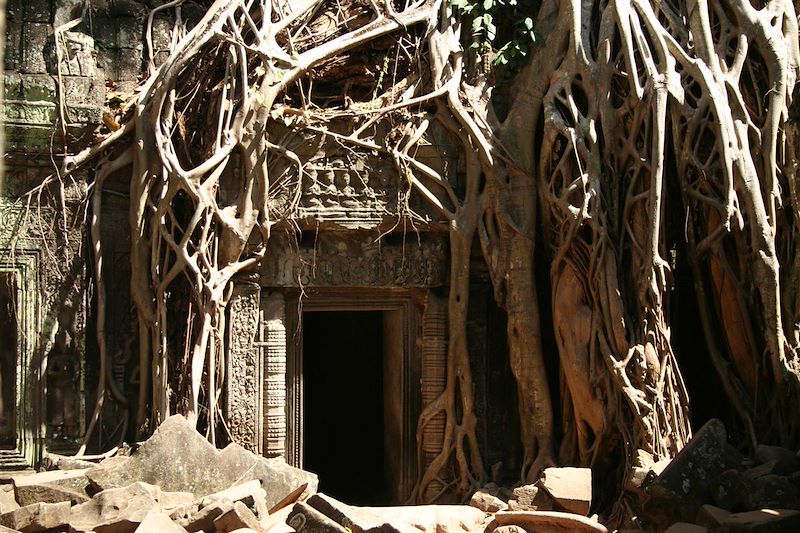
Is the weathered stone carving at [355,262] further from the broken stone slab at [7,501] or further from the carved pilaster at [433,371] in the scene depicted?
the broken stone slab at [7,501]

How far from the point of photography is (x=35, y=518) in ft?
14.6

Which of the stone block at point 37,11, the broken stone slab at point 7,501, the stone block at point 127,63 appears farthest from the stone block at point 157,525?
the stone block at point 37,11

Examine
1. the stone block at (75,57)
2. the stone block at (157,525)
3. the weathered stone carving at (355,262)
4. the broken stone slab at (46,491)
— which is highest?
the stone block at (75,57)

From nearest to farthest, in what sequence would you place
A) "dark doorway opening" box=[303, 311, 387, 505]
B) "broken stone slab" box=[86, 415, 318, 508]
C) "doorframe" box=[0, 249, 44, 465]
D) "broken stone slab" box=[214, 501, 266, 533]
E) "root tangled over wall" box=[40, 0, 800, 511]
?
"broken stone slab" box=[214, 501, 266, 533]
"broken stone slab" box=[86, 415, 318, 508]
"root tangled over wall" box=[40, 0, 800, 511]
"doorframe" box=[0, 249, 44, 465]
"dark doorway opening" box=[303, 311, 387, 505]

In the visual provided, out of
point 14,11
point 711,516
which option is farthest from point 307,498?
point 14,11

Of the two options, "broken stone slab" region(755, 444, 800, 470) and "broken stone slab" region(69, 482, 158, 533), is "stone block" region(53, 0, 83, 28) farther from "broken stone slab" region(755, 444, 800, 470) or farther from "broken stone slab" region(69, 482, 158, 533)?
"broken stone slab" region(755, 444, 800, 470)

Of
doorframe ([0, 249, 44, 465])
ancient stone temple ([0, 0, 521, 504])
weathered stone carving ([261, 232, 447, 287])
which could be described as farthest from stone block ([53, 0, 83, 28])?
weathered stone carving ([261, 232, 447, 287])

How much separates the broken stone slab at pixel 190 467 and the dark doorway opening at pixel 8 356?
0.91 meters

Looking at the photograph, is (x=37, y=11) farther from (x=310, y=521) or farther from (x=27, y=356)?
(x=310, y=521)

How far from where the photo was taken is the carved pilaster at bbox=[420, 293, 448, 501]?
6.07 metres

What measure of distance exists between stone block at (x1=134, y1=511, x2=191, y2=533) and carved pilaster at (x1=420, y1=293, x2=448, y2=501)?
2.18m

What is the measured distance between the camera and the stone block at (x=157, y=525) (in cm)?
409

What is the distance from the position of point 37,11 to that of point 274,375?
9.25ft

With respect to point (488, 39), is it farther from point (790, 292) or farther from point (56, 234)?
point (56, 234)
